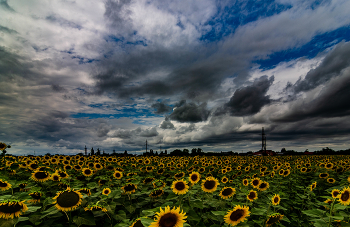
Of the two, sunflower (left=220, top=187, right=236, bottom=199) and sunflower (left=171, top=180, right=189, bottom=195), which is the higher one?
sunflower (left=171, top=180, right=189, bottom=195)

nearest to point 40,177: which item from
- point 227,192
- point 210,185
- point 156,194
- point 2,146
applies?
point 156,194

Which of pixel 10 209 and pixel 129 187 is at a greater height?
pixel 10 209

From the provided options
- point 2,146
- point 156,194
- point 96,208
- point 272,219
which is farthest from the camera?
point 2,146

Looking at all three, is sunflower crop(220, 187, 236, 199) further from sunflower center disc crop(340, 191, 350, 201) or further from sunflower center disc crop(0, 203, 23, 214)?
sunflower center disc crop(0, 203, 23, 214)

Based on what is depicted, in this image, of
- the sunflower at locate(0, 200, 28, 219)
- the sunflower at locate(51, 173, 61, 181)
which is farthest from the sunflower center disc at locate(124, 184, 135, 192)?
the sunflower at locate(51, 173, 61, 181)

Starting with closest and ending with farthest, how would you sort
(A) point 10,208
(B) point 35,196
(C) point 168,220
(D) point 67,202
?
(C) point 168,220, (A) point 10,208, (D) point 67,202, (B) point 35,196

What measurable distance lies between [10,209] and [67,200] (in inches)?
28.5

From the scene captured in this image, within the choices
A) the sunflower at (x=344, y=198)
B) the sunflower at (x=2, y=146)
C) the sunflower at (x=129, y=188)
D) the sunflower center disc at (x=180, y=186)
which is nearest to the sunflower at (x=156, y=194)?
the sunflower at (x=129, y=188)

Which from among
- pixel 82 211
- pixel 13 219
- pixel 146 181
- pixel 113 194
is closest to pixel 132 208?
pixel 113 194

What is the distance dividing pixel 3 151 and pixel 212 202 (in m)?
9.59

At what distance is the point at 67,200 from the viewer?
10.1 ft

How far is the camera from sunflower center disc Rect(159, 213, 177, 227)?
2504mm

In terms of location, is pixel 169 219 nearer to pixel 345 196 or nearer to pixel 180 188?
pixel 180 188

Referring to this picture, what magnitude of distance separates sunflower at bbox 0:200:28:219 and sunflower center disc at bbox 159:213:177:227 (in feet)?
6.98
